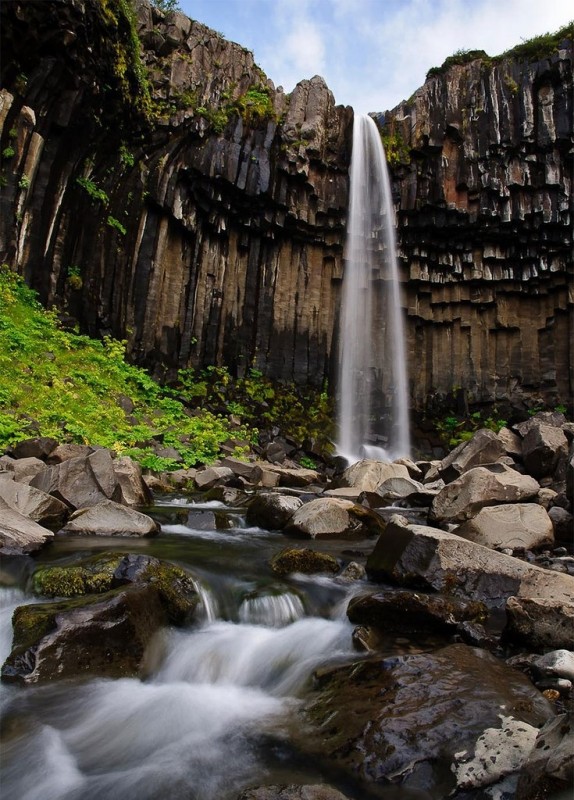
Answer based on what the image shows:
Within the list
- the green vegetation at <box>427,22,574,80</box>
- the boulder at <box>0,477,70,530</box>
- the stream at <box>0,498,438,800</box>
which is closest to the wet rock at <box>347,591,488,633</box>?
the stream at <box>0,498,438,800</box>

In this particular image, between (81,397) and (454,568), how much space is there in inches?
431

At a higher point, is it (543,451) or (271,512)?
(543,451)

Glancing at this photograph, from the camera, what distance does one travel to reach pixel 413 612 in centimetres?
408

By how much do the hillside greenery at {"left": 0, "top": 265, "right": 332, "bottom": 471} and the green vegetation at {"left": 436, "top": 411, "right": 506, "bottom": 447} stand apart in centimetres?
534

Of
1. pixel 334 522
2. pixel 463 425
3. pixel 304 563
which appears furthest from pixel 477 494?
pixel 463 425

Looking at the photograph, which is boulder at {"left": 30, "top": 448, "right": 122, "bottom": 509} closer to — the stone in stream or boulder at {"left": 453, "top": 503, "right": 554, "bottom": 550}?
the stone in stream

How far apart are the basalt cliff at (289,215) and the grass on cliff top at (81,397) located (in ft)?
4.16

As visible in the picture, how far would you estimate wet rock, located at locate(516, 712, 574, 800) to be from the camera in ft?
6.36

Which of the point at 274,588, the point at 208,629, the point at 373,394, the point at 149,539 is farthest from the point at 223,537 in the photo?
the point at 373,394

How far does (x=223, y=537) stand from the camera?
283 inches

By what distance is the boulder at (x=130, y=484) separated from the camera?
8.49 metres

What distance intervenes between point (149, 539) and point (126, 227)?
1467 centimetres

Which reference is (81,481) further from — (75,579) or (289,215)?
(289,215)

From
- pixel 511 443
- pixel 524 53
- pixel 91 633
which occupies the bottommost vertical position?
pixel 91 633
